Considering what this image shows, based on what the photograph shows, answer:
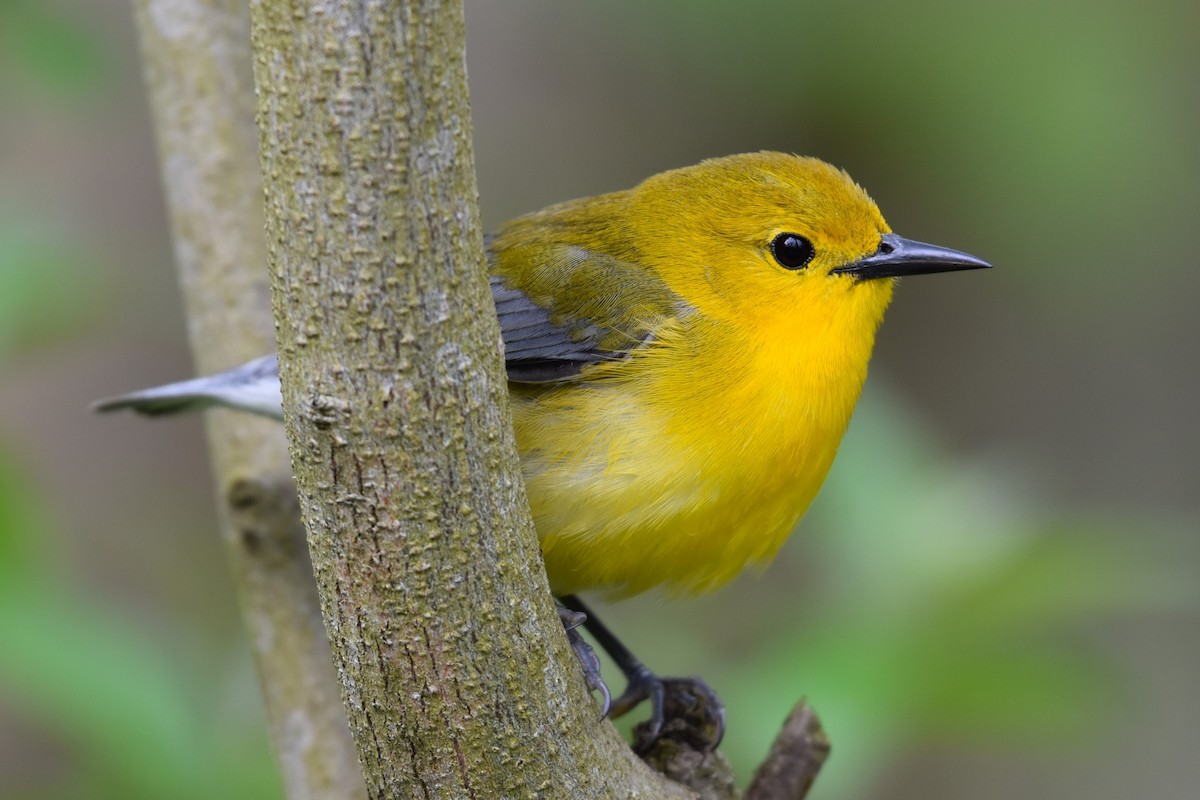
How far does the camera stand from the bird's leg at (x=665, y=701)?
3439mm

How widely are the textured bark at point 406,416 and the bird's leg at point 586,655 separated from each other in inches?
19.3

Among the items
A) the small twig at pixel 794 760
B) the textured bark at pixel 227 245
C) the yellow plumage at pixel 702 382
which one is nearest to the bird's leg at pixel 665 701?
the small twig at pixel 794 760

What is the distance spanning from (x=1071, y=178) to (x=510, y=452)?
14.6ft

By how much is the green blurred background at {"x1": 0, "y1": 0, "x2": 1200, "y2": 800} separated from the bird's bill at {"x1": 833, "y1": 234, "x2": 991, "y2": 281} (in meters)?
0.66

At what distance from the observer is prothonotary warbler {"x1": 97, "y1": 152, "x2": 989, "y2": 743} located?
3223mm

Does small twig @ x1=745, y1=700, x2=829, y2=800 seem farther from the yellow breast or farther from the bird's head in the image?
the bird's head

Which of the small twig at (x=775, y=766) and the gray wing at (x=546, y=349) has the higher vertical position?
the gray wing at (x=546, y=349)

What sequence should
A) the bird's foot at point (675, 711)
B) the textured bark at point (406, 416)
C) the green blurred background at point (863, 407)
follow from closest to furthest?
the textured bark at point (406, 416) → the green blurred background at point (863, 407) → the bird's foot at point (675, 711)

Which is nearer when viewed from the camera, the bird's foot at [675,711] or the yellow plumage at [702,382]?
the yellow plumage at [702,382]

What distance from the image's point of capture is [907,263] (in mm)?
3533

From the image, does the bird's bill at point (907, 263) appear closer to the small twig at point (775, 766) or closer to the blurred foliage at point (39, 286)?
the small twig at point (775, 766)

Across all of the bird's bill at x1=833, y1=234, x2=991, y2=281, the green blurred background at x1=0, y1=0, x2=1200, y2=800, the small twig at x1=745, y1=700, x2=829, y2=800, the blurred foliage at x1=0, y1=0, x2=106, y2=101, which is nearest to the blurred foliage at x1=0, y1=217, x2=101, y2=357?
the green blurred background at x1=0, y1=0, x2=1200, y2=800

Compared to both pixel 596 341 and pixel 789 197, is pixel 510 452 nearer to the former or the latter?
pixel 596 341

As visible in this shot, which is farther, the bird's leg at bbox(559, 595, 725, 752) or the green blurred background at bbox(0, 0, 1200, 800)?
the bird's leg at bbox(559, 595, 725, 752)
